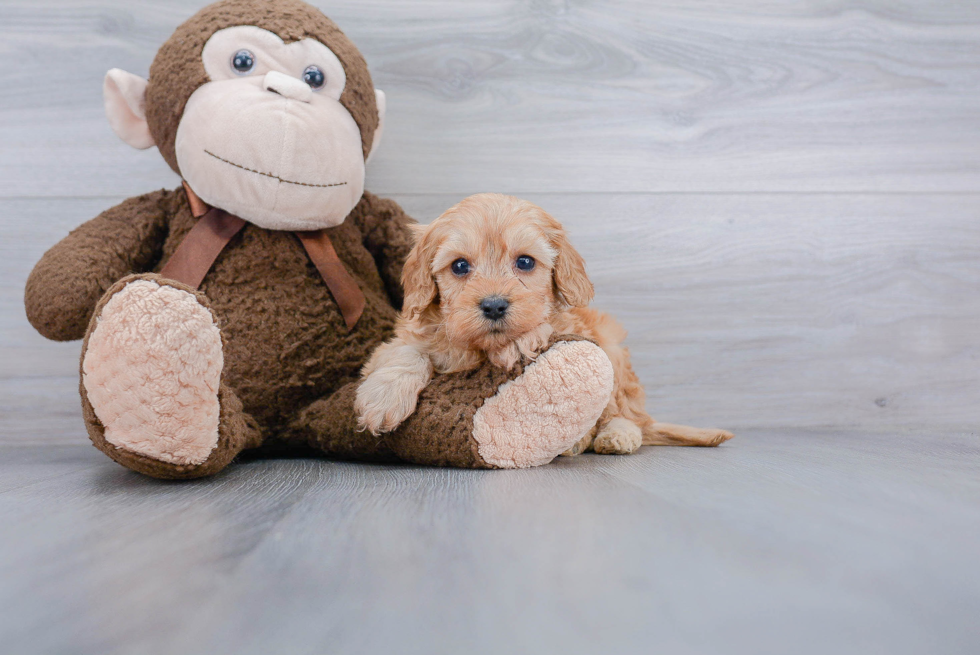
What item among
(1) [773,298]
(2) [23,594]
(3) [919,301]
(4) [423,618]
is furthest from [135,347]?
(3) [919,301]

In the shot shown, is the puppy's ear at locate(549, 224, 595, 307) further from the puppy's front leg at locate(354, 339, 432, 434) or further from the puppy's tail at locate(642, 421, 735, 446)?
the puppy's tail at locate(642, 421, 735, 446)

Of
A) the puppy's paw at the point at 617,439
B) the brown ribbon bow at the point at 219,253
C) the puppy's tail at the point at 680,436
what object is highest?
the brown ribbon bow at the point at 219,253

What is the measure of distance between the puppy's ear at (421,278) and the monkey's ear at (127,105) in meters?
0.57

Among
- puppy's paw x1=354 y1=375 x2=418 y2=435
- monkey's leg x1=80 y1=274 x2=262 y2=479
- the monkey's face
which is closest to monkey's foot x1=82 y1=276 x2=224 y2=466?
monkey's leg x1=80 y1=274 x2=262 y2=479

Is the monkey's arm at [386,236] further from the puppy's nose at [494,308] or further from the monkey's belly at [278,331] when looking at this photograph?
the puppy's nose at [494,308]

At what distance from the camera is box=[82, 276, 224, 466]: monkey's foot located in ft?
2.60

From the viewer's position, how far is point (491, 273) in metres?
1.02

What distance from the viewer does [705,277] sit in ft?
5.43

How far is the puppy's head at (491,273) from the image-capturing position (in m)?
0.96

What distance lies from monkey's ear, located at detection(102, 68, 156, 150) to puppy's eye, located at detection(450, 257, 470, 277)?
0.65 metres

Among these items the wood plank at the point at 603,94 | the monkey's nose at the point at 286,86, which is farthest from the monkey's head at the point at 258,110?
the wood plank at the point at 603,94

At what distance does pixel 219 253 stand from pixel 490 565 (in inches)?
32.0

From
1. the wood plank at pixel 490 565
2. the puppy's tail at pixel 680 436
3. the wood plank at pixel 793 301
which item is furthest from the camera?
the wood plank at pixel 793 301

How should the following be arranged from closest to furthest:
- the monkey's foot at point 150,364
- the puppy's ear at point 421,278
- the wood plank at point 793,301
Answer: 1. the monkey's foot at point 150,364
2. the puppy's ear at point 421,278
3. the wood plank at point 793,301
